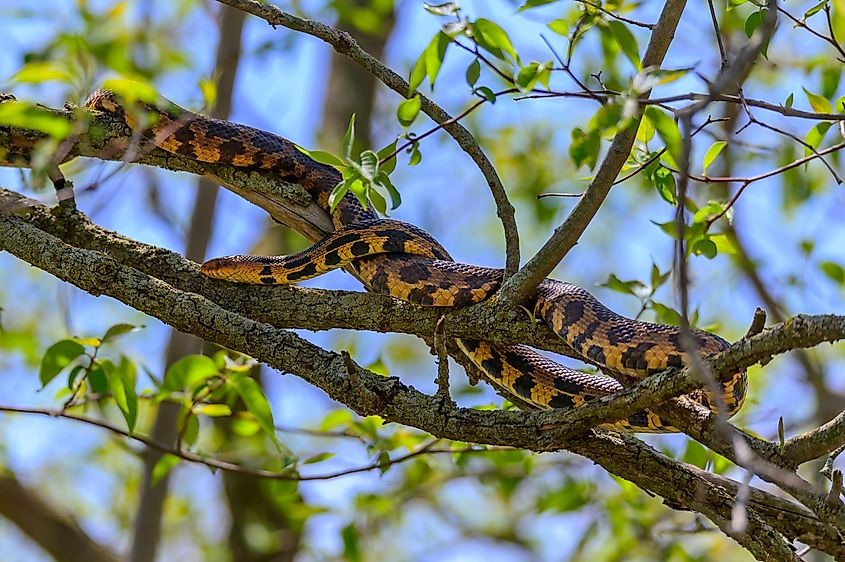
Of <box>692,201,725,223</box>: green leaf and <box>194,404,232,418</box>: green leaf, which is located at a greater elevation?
<box>692,201,725,223</box>: green leaf

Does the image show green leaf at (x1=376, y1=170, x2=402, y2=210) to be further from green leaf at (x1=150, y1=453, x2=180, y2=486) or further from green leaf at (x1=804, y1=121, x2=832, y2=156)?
green leaf at (x1=150, y1=453, x2=180, y2=486)

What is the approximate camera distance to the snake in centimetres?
502

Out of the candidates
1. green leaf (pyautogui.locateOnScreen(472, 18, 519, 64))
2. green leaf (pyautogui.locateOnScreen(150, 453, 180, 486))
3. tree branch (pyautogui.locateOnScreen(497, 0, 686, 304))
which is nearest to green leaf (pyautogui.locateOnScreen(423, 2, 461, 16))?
green leaf (pyautogui.locateOnScreen(472, 18, 519, 64))

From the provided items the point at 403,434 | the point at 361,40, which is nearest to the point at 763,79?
the point at 361,40

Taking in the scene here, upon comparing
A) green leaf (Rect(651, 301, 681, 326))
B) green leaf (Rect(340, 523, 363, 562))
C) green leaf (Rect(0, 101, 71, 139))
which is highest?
green leaf (Rect(651, 301, 681, 326))

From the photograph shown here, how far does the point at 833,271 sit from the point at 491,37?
449cm

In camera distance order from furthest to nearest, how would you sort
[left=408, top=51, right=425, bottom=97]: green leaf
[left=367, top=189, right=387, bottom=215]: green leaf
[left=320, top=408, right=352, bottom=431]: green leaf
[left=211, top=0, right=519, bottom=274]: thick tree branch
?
[left=320, top=408, right=352, bottom=431]: green leaf
[left=211, top=0, right=519, bottom=274]: thick tree branch
[left=367, top=189, right=387, bottom=215]: green leaf
[left=408, top=51, right=425, bottom=97]: green leaf

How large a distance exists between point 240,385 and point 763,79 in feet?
38.3

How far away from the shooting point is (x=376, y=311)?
540 cm

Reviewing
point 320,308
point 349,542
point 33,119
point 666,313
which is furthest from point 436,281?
point 33,119

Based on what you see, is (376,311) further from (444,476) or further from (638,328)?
(444,476)

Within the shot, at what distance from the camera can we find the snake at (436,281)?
16.5ft

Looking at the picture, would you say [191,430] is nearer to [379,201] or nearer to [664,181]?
[379,201]

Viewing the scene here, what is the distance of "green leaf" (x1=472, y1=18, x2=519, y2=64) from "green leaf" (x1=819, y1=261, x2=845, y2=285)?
4350 mm
